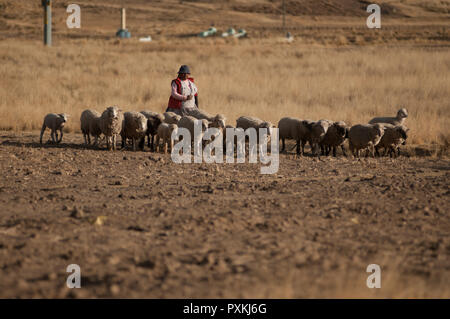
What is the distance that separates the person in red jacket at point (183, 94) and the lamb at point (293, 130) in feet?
7.49

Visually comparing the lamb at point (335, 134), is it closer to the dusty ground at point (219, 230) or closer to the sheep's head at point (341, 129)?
the sheep's head at point (341, 129)

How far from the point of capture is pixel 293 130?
14.0 metres

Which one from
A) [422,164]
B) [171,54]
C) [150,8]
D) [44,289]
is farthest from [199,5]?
[44,289]

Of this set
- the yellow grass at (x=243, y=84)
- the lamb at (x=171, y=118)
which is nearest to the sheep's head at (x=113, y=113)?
the lamb at (x=171, y=118)

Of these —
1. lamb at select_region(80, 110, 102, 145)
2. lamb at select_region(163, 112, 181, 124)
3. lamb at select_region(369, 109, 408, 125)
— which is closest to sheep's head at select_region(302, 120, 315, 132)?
lamb at select_region(369, 109, 408, 125)

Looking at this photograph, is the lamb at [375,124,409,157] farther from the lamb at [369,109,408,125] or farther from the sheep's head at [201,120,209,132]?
the sheep's head at [201,120,209,132]

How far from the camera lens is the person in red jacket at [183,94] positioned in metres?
14.1

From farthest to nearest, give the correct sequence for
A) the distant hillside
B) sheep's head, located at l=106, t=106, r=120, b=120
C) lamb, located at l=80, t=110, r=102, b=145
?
the distant hillside → lamb, located at l=80, t=110, r=102, b=145 → sheep's head, located at l=106, t=106, r=120, b=120

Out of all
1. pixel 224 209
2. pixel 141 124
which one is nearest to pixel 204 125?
pixel 141 124

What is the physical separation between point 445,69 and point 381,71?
9.46 feet

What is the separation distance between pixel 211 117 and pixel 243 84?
390 inches

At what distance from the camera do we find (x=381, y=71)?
88.8 ft

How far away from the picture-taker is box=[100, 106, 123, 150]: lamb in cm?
1259
